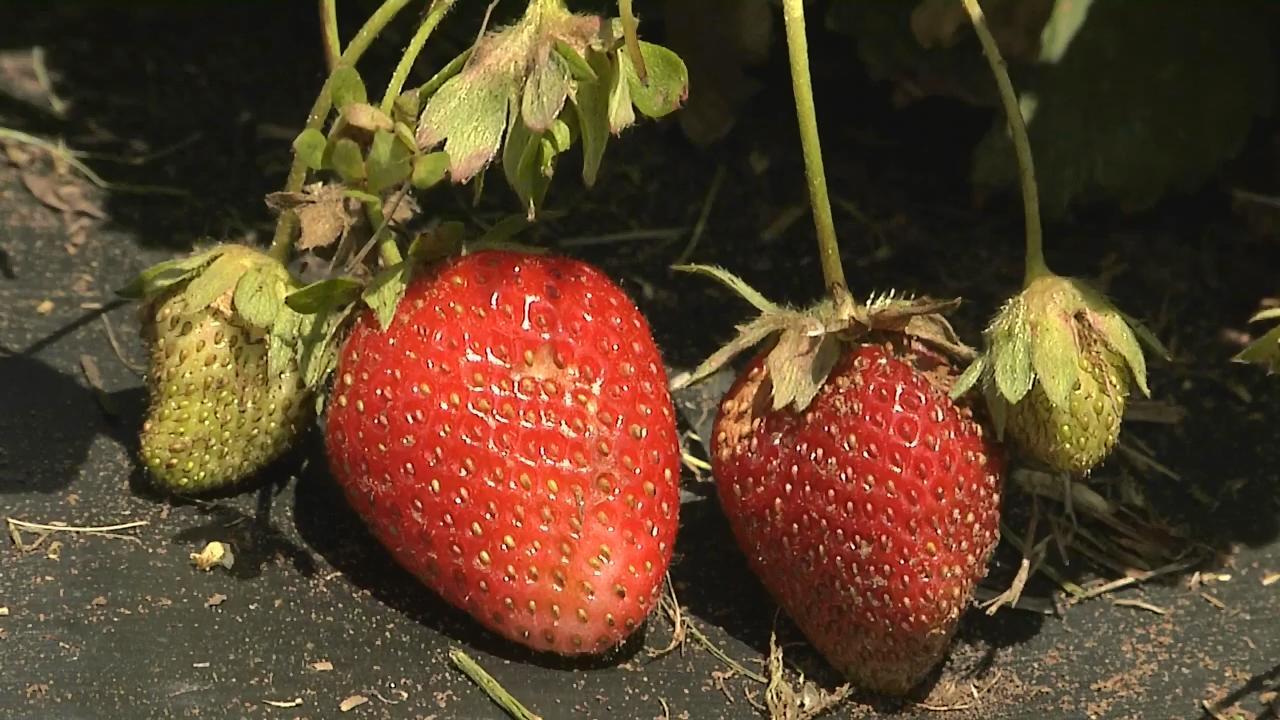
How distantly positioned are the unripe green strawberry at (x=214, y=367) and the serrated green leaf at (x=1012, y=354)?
47cm

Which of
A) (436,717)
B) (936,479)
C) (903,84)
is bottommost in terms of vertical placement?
(436,717)

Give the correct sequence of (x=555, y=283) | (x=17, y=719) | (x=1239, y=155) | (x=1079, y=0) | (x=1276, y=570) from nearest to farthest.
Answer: (x=17, y=719), (x=555, y=283), (x=1276, y=570), (x=1079, y=0), (x=1239, y=155)

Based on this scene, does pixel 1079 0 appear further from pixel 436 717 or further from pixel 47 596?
pixel 47 596

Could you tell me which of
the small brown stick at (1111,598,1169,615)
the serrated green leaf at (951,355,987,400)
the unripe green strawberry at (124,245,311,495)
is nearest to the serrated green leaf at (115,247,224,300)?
the unripe green strawberry at (124,245,311,495)

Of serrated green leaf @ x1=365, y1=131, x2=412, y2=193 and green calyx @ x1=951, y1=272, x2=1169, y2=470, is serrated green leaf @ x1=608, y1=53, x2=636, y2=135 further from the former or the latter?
green calyx @ x1=951, y1=272, x2=1169, y2=470

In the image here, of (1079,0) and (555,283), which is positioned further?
(1079,0)

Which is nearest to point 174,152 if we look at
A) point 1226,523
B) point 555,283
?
point 555,283

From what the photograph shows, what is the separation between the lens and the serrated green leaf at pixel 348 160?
3.25ft

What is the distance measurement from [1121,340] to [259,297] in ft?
1.87

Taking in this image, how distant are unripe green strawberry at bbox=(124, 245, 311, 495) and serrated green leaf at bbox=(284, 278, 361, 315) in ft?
0.08

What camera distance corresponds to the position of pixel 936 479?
3.31 feet

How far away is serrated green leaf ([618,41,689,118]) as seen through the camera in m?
1.01

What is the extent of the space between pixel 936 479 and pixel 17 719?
587mm

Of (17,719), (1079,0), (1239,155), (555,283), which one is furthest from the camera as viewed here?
(1239,155)
